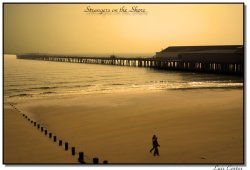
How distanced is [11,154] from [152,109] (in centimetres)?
630

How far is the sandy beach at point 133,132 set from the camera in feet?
23.4

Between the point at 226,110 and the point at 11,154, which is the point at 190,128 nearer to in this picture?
the point at 226,110

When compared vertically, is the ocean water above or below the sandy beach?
above

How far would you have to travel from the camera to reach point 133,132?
9.13 metres

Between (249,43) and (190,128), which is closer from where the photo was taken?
(249,43)

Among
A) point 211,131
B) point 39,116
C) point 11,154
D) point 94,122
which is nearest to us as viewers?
point 11,154

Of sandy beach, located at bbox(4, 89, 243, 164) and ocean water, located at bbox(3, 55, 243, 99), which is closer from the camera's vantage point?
sandy beach, located at bbox(4, 89, 243, 164)

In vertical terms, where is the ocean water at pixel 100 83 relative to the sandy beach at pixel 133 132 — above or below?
above

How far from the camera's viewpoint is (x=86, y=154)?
7492mm

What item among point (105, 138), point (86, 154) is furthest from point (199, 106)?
point (86, 154)

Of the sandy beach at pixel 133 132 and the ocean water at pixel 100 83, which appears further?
the ocean water at pixel 100 83

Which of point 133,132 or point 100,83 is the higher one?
point 100,83

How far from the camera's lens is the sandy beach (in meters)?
7.14

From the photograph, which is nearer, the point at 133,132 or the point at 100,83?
the point at 133,132
